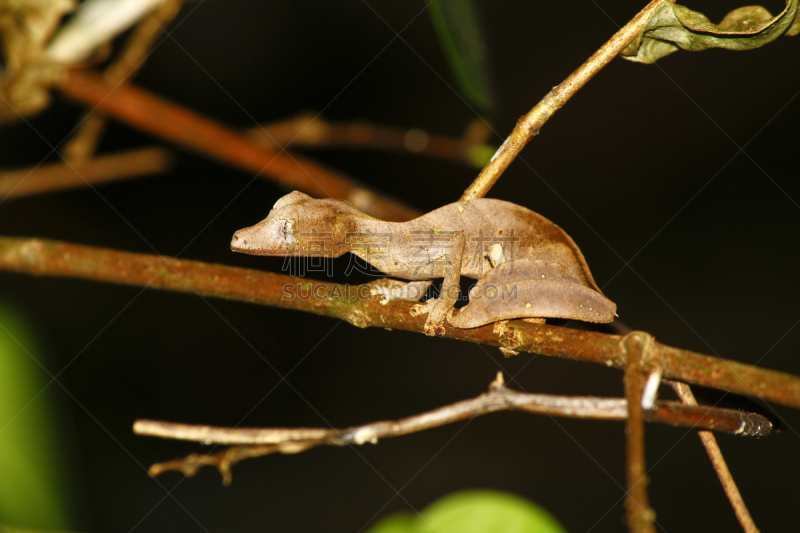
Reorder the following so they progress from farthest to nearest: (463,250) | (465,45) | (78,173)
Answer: (78,173), (465,45), (463,250)

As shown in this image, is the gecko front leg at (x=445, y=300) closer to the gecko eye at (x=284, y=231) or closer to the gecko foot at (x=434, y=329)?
the gecko foot at (x=434, y=329)

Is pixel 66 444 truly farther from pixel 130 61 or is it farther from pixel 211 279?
pixel 130 61

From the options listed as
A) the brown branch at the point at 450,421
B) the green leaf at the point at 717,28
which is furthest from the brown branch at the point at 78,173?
the green leaf at the point at 717,28

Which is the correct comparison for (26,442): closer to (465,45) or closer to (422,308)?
(422,308)

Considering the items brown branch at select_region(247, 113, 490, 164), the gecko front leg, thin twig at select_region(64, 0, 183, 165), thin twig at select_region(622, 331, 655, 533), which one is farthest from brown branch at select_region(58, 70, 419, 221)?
thin twig at select_region(622, 331, 655, 533)

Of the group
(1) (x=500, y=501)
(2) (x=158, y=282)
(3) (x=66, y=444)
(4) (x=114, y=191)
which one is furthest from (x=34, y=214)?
(1) (x=500, y=501)

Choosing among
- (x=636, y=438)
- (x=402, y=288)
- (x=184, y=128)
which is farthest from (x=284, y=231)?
(x=184, y=128)
